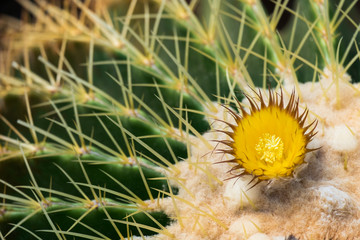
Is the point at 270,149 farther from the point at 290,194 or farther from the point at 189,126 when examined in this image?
the point at 189,126

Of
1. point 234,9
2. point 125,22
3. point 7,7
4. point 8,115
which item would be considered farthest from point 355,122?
point 7,7

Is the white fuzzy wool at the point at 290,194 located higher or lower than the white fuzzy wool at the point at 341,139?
lower

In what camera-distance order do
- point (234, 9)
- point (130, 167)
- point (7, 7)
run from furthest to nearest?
point (7, 7), point (234, 9), point (130, 167)

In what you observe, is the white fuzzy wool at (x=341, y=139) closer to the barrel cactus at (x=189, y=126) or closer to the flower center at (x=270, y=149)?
the barrel cactus at (x=189, y=126)

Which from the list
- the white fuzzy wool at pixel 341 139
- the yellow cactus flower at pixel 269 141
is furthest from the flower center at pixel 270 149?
the white fuzzy wool at pixel 341 139

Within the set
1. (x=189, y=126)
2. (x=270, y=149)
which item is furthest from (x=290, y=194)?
(x=189, y=126)

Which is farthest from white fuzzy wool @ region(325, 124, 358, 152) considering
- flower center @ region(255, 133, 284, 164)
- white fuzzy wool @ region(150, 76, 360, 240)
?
flower center @ region(255, 133, 284, 164)

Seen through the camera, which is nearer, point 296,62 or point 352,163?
point 352,163

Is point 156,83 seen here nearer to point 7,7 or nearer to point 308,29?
point 308,29
